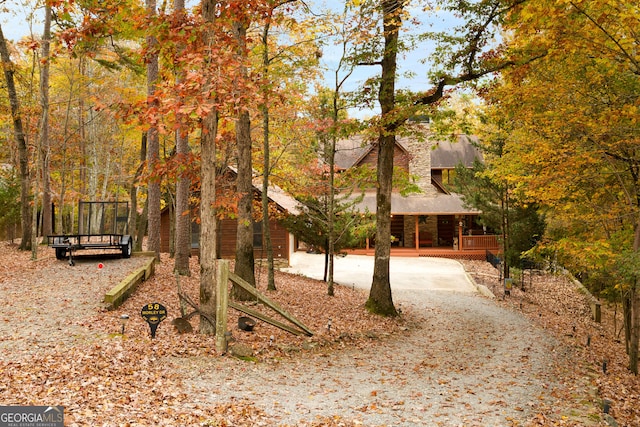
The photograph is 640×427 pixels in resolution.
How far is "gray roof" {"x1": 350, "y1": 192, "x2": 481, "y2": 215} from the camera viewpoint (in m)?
34.8

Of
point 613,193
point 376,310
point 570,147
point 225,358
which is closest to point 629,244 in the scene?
point 613,193

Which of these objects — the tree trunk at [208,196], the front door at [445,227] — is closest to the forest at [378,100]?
the tree trunk at [208,196]

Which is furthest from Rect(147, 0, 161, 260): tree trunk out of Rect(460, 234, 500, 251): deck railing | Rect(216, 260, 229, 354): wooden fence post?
Rect(460, 234, 500, 251): deck railing

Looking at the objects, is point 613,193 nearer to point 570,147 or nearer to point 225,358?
point 570,147

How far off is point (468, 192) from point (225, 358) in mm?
22833

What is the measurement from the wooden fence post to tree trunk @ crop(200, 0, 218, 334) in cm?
34

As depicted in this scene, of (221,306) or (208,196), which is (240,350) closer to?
(221,306)

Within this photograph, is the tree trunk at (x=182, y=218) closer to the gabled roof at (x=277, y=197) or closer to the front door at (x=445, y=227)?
the gabled roof at (x=277, y=197)

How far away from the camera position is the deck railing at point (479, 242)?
3572 centimetres

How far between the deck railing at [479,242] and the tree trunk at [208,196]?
95.3ft

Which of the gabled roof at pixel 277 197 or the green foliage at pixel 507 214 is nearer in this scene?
the green foliage at pixel 507 214

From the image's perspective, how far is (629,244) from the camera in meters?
12.4

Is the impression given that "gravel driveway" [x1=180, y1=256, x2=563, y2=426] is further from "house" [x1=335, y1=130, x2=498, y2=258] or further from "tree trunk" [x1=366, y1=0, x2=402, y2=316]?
"house" [x1=335, y1=130, x2=498, y2=258]

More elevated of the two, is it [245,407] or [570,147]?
[570,147]
